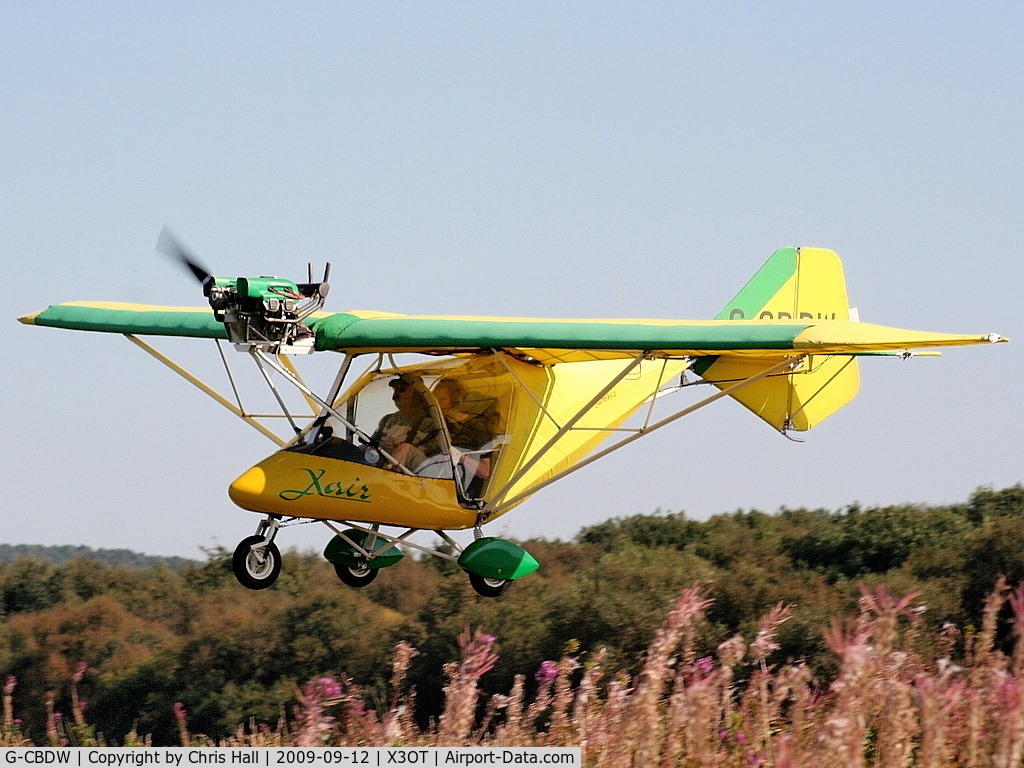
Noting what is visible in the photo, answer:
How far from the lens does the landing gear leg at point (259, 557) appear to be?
525 inches

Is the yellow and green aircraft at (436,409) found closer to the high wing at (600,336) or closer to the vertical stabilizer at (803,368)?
the high wing at (600,336)

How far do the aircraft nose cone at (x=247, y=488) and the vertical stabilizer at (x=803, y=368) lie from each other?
6.12 meters

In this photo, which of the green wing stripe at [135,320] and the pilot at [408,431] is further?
the green wing stripe at [135,320]

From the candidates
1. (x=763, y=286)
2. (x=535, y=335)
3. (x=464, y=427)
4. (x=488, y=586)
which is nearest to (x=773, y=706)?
(x=535, y=335)

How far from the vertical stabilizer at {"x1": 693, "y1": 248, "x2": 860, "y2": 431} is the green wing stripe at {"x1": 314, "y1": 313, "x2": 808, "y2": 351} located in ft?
8.86

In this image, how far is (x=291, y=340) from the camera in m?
13.0

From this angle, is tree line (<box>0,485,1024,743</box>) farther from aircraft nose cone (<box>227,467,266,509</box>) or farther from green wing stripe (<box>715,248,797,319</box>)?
aircraft nose cone (<box>227,467,266,509</box>)

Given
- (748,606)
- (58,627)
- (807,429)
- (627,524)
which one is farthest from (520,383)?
(58,627)

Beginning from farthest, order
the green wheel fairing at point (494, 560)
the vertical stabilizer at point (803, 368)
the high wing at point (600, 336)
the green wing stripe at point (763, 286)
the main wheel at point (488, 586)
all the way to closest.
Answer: the green wing stripe at point (763, 286) < the vertical stabilizer at point (803, 368) < the main wheel at point (488, 586) < the green wheel fairing at point (494, 560) < the high wing at point (600, 336)

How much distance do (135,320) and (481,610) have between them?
22902 mm

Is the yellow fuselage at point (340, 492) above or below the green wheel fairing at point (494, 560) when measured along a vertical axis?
above

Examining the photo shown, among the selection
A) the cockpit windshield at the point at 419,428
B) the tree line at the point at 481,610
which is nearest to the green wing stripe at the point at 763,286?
the cockpit windshield at the point at 419,428

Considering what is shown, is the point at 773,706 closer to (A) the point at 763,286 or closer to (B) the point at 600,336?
(B) the point at 600,336

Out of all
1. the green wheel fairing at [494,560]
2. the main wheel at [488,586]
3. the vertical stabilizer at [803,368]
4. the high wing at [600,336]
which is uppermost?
the vertical stabilizer at [803,368]
